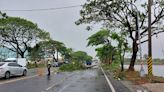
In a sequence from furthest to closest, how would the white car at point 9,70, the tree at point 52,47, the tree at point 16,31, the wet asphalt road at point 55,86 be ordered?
the tree at point 52,47 → the tree at point 16,31 → the white car at point 9,70 → the wet asphalt road at point 55,86

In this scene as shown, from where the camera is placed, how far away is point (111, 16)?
46531mm

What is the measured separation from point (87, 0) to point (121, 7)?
4.17 m

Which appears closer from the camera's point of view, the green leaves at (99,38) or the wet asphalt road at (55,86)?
the wet asphalt road at (55,86)

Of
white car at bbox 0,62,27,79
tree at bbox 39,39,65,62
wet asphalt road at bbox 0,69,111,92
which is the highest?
tree at bbox 39,39,65,62

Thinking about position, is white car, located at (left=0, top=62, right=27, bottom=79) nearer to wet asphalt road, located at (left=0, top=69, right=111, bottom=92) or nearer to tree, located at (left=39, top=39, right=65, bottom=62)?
wet asphalt road, located at (left=0, top=69, right=111, bottom=92)

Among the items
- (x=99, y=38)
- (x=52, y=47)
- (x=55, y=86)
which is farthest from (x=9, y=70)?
(x=52, y=47)

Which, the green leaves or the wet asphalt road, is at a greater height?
the green leaves

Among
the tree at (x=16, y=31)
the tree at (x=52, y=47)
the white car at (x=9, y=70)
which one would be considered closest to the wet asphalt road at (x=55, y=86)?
the white car at (x=9, y=70)

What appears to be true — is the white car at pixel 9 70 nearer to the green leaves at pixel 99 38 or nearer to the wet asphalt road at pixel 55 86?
the wet asphalt road at pixel 55 86

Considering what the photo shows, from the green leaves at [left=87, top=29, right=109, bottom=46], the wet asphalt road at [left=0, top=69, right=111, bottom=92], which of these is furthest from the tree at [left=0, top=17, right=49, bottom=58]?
the wet asphalt road at [left=0, top=69, right=111, bottom=92]

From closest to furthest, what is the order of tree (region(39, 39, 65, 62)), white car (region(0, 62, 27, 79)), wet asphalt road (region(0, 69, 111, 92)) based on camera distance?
wet asphalt road (region(0, 69, 111, 92)), white car (region(0, 62, 27, 79)), tree (region(39, 39, 65, 62))

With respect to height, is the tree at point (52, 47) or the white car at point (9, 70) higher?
the tree at point (52, 47)

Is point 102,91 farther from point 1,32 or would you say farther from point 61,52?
point 61,52

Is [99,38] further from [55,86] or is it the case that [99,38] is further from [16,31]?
[55,86]
